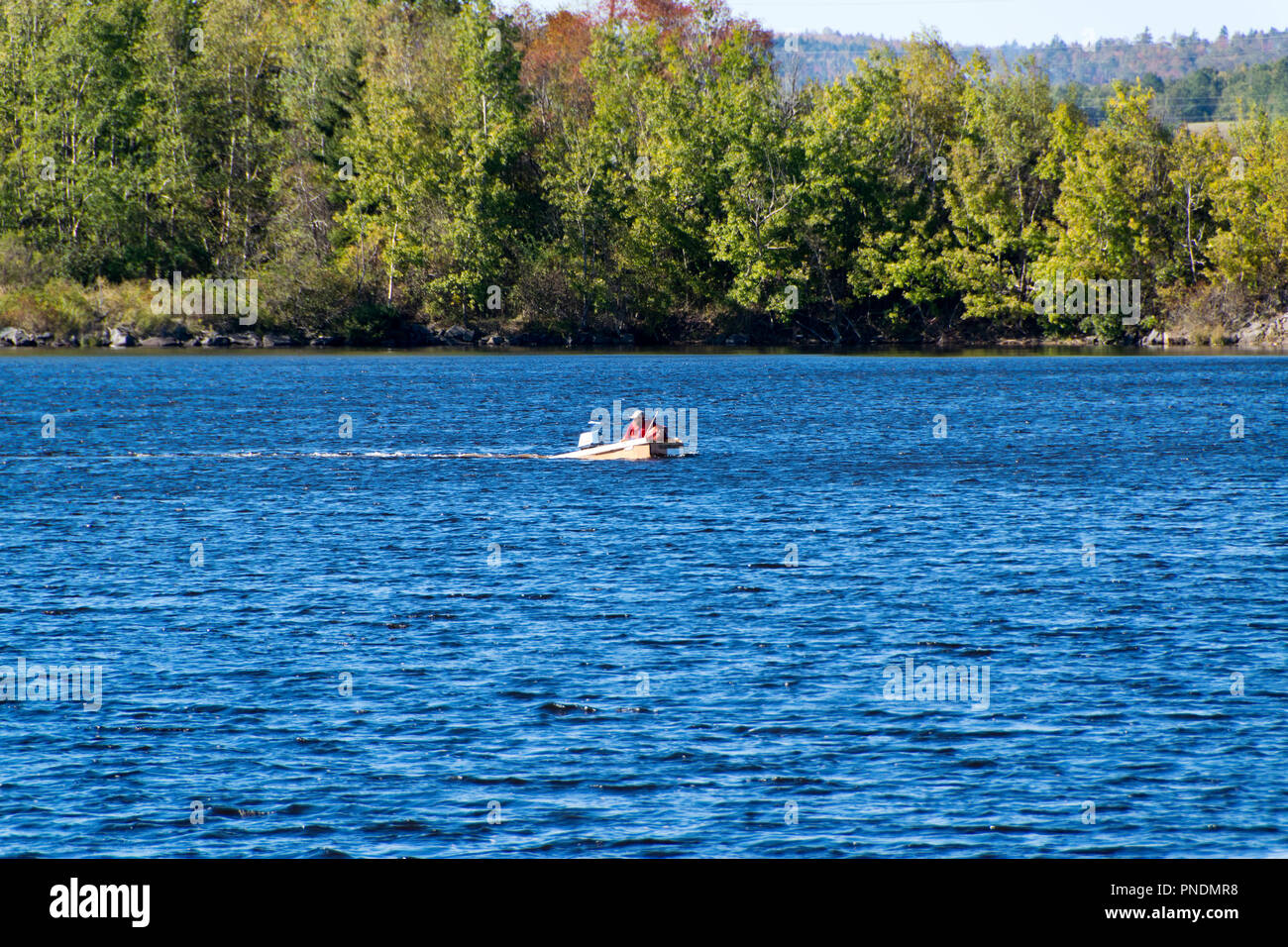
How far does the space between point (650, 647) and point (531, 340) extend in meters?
108

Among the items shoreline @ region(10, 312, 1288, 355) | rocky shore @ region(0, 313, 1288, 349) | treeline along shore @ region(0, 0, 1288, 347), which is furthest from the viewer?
treeline along shore @ region(0, 0, 1288, 347)

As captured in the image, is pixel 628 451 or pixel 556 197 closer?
pixel 628 451

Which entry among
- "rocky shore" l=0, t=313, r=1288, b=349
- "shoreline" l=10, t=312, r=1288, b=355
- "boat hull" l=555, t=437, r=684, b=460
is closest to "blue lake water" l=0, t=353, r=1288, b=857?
"boat hull" l=555, t=437, r=684, b=460

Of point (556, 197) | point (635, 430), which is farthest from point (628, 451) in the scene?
point (556, 197)

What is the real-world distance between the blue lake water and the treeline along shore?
2657 inches

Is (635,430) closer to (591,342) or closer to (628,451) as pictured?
(628,451)

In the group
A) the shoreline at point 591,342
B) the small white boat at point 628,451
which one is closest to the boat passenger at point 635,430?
the small white boat at point 628,451

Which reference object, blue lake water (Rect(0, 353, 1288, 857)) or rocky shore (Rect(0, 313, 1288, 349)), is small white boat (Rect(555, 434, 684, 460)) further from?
rocky shore (Rect(0, 313, 1288, 349))

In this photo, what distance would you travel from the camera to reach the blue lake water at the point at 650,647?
62.9 ft

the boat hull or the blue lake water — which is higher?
the boat hull

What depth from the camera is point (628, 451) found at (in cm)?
5816

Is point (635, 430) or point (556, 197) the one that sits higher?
point (556, 197)

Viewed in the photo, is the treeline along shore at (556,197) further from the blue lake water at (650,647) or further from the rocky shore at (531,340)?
the blue lake water at (650,647)

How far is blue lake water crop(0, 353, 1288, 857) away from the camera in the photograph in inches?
755
